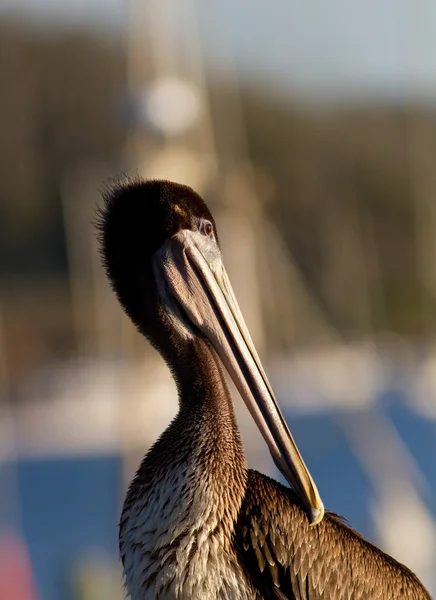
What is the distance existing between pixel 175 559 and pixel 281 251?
2125 centimetres

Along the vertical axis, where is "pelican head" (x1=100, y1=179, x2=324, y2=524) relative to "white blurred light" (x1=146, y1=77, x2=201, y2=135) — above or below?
below

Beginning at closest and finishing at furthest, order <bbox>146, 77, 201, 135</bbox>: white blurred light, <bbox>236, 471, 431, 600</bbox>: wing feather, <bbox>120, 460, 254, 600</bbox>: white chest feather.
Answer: <bbox>120, 460, 254, 600</bbox>: white chest feather → <bbox>236, 471, 431, 600</bbox>: wing feather → <bbox>146, 77, 201, 135</bbox>: white blurred light

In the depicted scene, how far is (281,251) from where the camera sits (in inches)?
1003

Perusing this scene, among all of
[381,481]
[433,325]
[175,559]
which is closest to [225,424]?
[175,559]

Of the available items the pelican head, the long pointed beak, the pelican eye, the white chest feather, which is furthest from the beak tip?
the pelican eye

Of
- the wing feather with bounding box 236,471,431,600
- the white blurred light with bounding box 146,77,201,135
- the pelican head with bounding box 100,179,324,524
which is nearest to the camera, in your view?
the wing feather with bounding box 236,471,431,600

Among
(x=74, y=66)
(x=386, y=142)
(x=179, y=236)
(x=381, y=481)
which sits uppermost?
(x=74, y=66)

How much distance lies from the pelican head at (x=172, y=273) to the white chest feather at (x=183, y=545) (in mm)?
455

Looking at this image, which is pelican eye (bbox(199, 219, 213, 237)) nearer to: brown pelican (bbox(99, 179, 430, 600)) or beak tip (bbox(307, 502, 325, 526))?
brown pelican (bbox(99, 179, 430, 600))

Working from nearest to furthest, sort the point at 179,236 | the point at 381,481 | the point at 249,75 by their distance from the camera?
the point at 179,236
the point at 381,481
the point at 249,75

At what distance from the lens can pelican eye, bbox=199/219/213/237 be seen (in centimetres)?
474

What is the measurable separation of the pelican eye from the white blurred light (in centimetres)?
939

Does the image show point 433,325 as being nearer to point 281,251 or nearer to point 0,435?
point 281,251

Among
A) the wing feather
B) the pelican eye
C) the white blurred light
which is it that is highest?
the white blurred light
